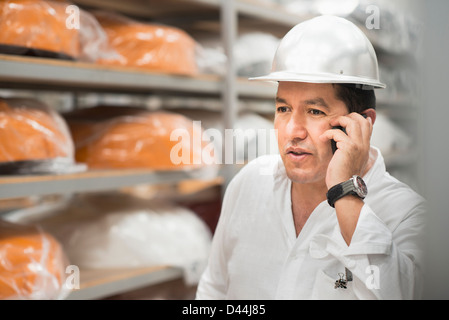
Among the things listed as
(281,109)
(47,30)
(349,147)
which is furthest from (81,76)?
(349,147)

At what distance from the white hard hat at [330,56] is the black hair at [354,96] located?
0.03ft

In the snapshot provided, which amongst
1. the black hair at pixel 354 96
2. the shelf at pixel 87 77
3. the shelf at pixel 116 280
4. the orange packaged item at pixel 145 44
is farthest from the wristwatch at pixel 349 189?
the orange packaged item at pixel 145 44

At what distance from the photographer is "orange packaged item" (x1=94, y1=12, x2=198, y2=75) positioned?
6.46ft

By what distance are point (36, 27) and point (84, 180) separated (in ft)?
1.49

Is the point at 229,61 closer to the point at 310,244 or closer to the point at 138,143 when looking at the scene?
the point at 138,143

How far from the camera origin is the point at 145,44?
1982 mm

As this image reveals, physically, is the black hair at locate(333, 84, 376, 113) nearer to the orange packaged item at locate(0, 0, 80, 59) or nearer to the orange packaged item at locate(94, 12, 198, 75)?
the orange packaged item at locate(0, 0, 80, 59)

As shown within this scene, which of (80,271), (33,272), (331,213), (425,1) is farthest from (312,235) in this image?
(80,271)

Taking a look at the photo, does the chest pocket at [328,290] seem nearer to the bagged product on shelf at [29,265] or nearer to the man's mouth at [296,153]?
the man's mouth at [296,153]

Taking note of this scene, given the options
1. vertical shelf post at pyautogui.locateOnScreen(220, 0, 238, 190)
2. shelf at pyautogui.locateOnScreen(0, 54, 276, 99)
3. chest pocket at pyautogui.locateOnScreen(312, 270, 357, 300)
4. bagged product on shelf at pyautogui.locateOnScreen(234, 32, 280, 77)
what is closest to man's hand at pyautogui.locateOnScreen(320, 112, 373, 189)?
chest pocket at pyautogui.locateOnScreen(312, 270, 357, 300)

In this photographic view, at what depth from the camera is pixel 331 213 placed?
0.85 metres

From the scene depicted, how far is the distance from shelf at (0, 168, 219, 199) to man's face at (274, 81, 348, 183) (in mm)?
899
